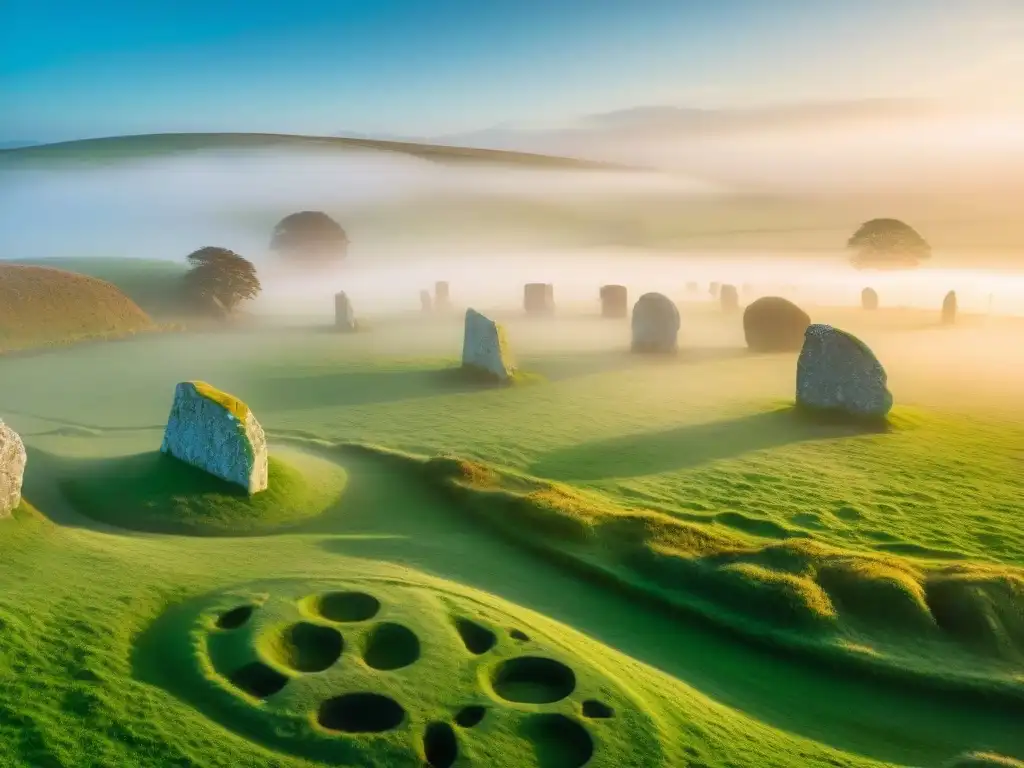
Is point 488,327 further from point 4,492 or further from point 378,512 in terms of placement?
point 4,492

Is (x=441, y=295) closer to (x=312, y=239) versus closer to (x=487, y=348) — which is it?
(x=312, y=239)

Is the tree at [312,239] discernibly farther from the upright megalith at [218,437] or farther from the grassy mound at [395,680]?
the grassy mound at [395,680]

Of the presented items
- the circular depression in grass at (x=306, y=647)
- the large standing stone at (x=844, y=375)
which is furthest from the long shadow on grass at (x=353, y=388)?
the circular depression in grass at (x=306, y=647)

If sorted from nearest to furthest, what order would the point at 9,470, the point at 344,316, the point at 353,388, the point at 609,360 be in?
the point at 9,470, the point at 353,388, the point at 609,360, the point at 344,316

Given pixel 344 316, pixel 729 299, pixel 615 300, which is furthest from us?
pixel 729 299

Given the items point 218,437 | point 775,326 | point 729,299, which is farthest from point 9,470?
point 729,299

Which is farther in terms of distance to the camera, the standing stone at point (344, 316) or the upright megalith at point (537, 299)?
the upright megalith at point (537, 299)
